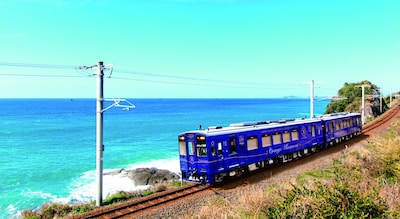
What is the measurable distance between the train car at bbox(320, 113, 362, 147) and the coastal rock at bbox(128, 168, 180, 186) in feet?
41.3

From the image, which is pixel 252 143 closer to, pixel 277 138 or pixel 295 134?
pixel 277 138

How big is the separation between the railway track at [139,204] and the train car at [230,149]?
3.03 feet

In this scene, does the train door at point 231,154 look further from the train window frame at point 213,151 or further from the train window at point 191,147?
the train window at point 191,147

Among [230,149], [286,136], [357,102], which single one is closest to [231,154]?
[230,149]

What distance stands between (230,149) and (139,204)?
16.4ft

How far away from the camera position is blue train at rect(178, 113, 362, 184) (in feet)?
49.6

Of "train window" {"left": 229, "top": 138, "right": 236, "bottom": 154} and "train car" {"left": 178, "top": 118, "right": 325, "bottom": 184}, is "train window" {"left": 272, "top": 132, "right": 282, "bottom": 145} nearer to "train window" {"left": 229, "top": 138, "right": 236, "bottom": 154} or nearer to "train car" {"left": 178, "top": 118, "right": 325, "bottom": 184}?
"train car" {"left": 178, "top": 118, "right": 325, "bottom": 184}

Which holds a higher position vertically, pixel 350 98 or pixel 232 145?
pixel 350 98

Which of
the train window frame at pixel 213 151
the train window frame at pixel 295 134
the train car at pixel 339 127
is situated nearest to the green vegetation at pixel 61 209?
the train window frame at pixel 213 151

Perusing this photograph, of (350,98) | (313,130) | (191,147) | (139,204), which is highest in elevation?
(350,98)

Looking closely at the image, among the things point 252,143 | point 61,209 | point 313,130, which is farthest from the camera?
point 313,130

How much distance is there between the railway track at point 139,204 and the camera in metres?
12.0

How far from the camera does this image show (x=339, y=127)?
28.0 metres

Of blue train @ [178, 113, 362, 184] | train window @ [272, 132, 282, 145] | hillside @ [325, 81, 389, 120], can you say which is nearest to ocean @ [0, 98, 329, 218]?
blue train @ [178, 113, 362, 184]
